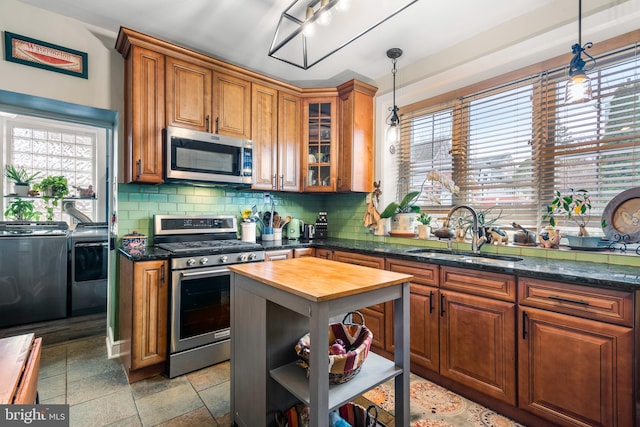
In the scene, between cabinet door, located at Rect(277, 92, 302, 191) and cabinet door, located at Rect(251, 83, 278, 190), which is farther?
cabinet door, located at Rect(277, 92, 302, 191)

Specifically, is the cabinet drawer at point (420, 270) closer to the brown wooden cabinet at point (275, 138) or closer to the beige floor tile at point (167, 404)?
the brown wooden cabinet at point (275, 138)

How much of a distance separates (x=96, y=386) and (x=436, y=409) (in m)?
2.30

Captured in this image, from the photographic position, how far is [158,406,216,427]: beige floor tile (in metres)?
1.77

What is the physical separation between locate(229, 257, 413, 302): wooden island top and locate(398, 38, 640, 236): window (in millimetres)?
1656

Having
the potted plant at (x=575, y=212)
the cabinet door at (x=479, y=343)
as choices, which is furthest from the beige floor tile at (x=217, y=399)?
the potted plant at (x=575, y=212)

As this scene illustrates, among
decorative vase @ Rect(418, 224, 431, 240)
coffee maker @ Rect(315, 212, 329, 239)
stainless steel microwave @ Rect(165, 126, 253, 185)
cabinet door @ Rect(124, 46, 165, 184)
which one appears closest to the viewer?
cabinet door @ Rect(124, 46, 165, 184)

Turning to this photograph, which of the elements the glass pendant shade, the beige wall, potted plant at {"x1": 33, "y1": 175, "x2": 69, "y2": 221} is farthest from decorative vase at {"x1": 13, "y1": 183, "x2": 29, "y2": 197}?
the glass pendant shade

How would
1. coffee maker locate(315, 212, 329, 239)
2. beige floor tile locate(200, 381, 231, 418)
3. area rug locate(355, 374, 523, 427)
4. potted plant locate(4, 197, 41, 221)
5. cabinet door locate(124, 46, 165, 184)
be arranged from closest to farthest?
1. area rug locate(355, 374, 523, 427)
2. beige floor tile locate(200, 381, 231, 418)
3. cabinet door locate(124, 46, 165, 184)
4. potted plant locate(4, 197, 41, 221)
5. coffee maker locate(315, 212, 329, 239)

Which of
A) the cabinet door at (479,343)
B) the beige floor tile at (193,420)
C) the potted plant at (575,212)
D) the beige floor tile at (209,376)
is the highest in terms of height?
the potted plant at (575,212)

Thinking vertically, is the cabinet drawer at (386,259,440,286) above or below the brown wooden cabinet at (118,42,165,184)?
below

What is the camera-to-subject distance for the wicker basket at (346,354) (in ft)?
4.29

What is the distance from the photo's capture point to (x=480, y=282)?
76.0 inches

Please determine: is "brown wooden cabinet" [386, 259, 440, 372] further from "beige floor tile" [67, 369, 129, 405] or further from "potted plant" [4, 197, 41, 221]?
"potted plant" [4, 197, 41, 221]

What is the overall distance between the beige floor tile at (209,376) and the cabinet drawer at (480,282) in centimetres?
174
